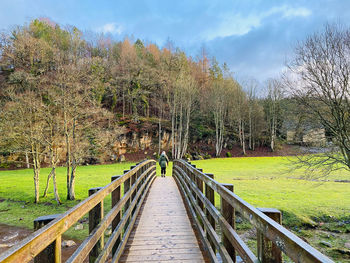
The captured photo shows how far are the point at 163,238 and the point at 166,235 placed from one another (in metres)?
0.17

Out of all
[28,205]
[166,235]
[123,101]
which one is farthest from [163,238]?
[123,101]

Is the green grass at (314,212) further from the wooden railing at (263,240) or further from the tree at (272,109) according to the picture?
the tree at (272,109)

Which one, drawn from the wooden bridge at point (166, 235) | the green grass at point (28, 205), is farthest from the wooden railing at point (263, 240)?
the green grass at point (28, 205)

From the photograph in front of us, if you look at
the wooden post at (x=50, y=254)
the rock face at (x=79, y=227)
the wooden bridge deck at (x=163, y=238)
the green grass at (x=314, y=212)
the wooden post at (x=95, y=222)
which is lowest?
the rock face at (x=79, y=227)

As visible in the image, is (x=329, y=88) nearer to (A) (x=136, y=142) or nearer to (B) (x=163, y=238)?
(B) (x=163, y=238)

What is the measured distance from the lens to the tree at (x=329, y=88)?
9.60 meters

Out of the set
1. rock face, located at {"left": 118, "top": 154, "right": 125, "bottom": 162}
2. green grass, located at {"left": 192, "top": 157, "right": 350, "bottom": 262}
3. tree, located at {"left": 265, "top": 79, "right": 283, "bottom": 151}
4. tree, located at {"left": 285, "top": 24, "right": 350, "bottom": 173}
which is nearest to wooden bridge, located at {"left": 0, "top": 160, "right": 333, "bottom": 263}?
green grass, located at {"left": 192, "top": 157, "right": 350, "bottom": 262}

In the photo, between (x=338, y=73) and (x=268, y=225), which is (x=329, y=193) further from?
(x=268, y=225)

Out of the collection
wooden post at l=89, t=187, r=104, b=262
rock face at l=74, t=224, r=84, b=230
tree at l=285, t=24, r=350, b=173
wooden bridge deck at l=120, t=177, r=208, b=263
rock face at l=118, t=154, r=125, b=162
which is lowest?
rock face at l=74, t=224, r=84, b=230

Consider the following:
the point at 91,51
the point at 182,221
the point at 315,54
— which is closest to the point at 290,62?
the point at 315,54

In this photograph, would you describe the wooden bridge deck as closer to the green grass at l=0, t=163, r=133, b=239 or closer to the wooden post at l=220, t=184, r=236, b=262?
the wooden post at l=220, t=184, r=236, b=262

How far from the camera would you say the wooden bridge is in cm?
→ 130

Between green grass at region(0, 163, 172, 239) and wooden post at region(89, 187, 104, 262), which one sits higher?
wooden post at region(89, 187, 104, 262)

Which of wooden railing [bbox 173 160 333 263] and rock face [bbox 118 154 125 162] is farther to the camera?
rock face [bbox 118 154 125 162]
